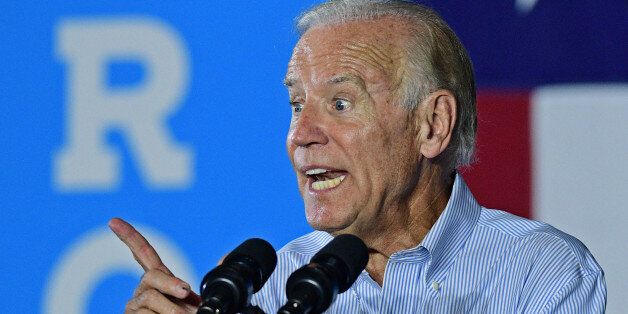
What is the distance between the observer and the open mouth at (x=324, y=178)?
185 cm

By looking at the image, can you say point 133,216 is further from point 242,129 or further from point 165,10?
point 165,10

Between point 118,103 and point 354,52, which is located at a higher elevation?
point 118,103

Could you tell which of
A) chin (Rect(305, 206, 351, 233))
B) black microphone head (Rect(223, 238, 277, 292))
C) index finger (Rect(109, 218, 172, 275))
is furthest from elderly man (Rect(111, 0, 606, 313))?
black microphone head (Rect(223, 238, 277, 292))

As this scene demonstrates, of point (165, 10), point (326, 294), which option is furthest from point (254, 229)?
point (326, 294)

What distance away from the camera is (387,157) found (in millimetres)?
1910

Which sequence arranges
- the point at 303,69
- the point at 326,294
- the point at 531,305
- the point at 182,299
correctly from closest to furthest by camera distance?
the point at 326,294, the point at 182,299, the point at 531,305, the point at 303,69

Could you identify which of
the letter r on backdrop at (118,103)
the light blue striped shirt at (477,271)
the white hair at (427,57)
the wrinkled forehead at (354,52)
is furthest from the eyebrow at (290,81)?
the letter r on backdrop at (118,103)

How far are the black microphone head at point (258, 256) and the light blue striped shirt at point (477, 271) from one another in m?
0.58

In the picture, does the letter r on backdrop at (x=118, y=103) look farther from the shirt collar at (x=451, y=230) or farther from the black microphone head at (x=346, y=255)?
the black microphone head at (x=346, y=255)

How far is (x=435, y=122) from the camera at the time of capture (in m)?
1.98

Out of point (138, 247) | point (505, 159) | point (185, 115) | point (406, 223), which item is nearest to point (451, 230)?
point (406, 223)

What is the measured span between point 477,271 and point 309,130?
16.5 inches

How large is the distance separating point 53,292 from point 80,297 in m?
0.07

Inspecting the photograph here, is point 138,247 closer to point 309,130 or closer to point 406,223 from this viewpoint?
point 309,130
